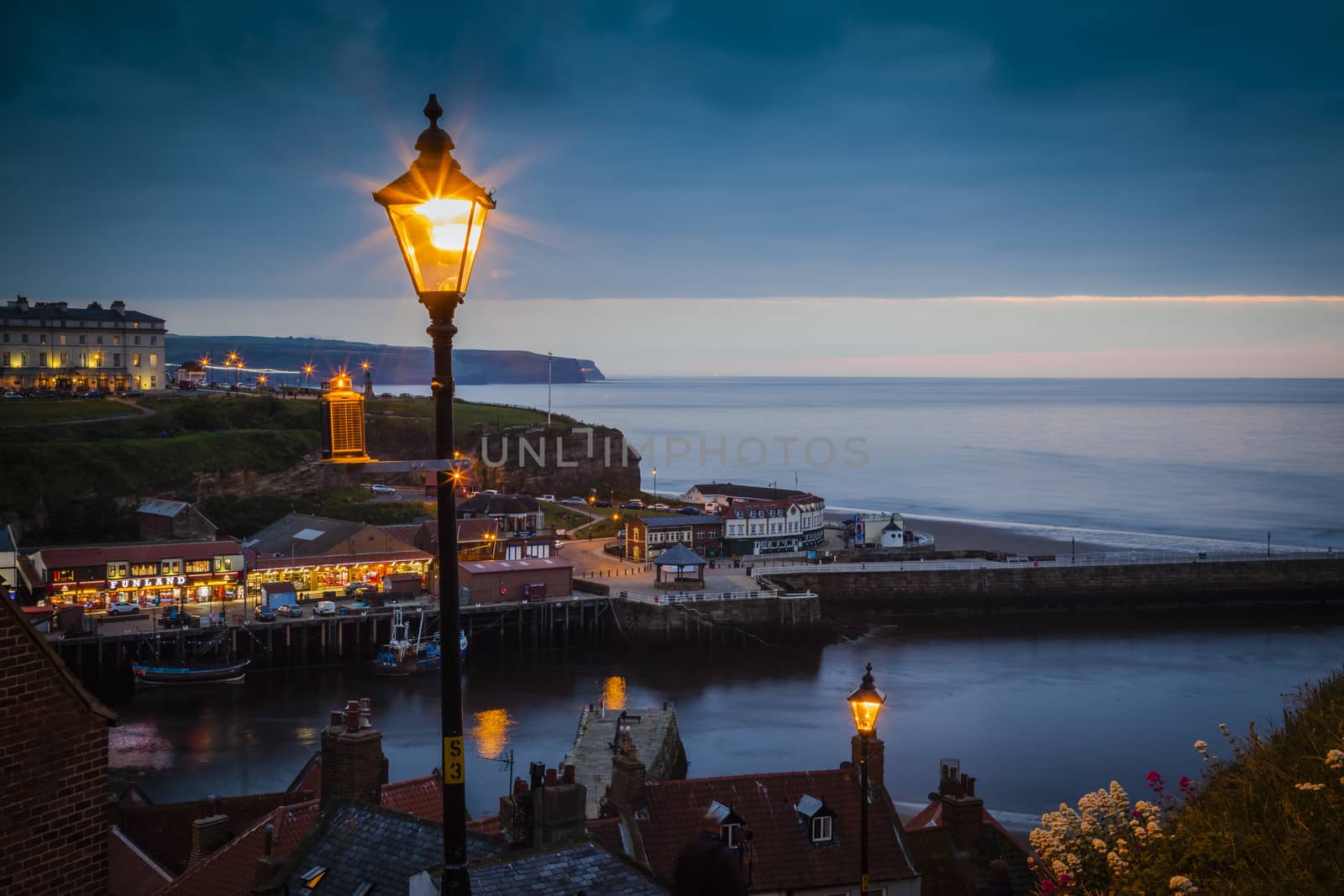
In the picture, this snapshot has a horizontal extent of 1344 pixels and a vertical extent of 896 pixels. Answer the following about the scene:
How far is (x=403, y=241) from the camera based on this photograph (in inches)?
215

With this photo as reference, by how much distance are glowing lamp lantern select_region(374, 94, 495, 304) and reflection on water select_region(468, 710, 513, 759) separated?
108ft

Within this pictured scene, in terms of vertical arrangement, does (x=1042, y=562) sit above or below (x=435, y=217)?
below

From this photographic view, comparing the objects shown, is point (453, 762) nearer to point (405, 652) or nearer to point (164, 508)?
point (405, 652)

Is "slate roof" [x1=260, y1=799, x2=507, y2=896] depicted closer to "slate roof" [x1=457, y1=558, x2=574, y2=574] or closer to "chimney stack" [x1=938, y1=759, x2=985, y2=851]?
"chimney stack" [x1=938, y1=759, x2=985, y2=851]

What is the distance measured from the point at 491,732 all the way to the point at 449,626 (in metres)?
35.8

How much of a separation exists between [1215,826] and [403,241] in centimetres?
755

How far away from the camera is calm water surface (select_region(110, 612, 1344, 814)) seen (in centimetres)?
A: 3539

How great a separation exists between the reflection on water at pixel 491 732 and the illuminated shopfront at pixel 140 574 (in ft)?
81.6

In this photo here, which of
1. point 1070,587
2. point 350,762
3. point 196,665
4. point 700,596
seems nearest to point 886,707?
point 700,596

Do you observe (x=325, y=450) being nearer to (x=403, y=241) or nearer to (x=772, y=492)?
(x=403, y=241)

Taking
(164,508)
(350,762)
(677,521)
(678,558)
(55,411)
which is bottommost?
(678,558)

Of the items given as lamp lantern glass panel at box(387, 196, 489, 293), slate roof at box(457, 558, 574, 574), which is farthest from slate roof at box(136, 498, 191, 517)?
lamp lantern glass panel at box(387, 196, 489, 293)

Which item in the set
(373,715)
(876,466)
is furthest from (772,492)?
(876,466)

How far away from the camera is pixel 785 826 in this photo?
1823 centimetres
